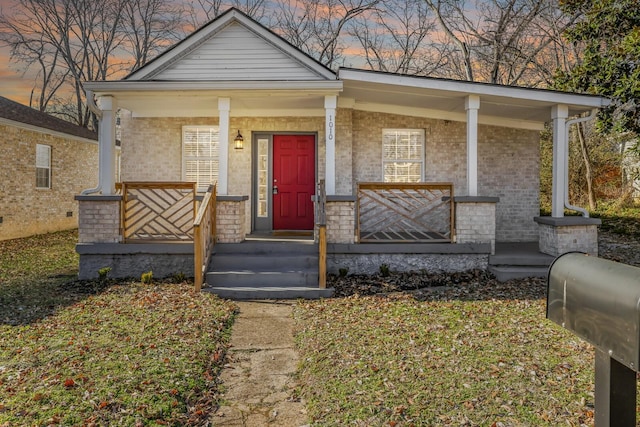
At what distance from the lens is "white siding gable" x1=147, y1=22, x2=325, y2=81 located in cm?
917

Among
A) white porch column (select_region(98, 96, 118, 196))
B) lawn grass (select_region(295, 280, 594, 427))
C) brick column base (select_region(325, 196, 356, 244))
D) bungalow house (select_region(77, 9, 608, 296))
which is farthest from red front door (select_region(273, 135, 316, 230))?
lawn grass (select_region(295, 280, 594, 427))

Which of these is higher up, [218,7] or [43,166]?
[218,7]

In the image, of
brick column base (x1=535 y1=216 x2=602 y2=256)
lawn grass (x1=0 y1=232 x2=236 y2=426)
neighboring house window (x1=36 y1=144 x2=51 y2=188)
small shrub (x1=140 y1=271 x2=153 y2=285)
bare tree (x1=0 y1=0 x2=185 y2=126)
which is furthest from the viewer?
bare tree (x1=0 y1=0 x2=185 y2=126)

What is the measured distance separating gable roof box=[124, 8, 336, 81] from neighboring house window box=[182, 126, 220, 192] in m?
1.71

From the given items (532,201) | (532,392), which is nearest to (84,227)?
(532,392)

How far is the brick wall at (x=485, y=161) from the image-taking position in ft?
34.7

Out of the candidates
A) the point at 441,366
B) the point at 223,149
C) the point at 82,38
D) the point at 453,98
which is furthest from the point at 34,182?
the point at 441,366

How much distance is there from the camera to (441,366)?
13.9 feet

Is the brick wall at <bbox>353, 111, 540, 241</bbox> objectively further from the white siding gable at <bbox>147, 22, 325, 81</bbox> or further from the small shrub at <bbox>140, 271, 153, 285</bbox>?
the small shrub at <bbox>140, 271, 153, 285</bbox>

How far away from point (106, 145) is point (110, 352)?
5204 millimetres

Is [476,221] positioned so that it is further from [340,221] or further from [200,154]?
[200,154]

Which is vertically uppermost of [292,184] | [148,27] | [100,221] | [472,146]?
[148,27]

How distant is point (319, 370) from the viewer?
4250 millimetres

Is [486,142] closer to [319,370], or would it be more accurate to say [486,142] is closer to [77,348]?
[319,370]
